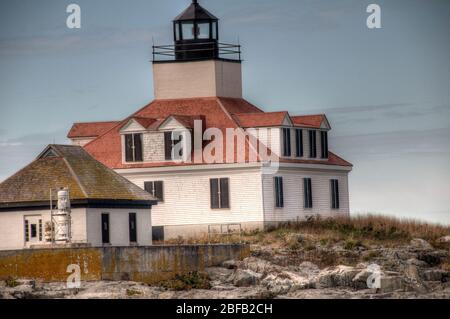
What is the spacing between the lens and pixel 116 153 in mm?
79938

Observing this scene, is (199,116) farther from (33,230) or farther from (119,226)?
(33,230)

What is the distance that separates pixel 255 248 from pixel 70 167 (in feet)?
25.1

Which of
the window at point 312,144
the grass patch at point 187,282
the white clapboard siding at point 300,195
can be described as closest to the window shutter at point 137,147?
the white clapboard siding at point 300,195

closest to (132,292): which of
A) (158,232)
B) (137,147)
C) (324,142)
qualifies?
(158,232)

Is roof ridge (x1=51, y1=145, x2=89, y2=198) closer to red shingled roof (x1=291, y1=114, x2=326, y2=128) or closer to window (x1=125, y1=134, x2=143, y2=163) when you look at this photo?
window (x1=125, y1=134, x2=143, y2=163)

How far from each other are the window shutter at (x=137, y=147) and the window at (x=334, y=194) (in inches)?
325

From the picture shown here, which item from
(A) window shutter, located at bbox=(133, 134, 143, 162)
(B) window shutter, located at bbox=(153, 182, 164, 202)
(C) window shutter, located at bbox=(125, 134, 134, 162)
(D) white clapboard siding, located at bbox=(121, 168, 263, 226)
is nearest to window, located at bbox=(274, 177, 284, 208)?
(D) white clapboard siding, located at bbox=(121, 168, 263, 226)

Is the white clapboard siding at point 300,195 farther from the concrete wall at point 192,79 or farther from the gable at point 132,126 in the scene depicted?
the gable at point 132,126

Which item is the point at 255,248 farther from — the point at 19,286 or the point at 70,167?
the point at 19,286

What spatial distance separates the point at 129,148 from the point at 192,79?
15.1 feet

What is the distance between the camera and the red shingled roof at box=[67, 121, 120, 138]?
82.4 metres

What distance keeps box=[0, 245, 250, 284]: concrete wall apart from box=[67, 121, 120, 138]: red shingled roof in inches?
671

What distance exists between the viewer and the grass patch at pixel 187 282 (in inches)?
2483
